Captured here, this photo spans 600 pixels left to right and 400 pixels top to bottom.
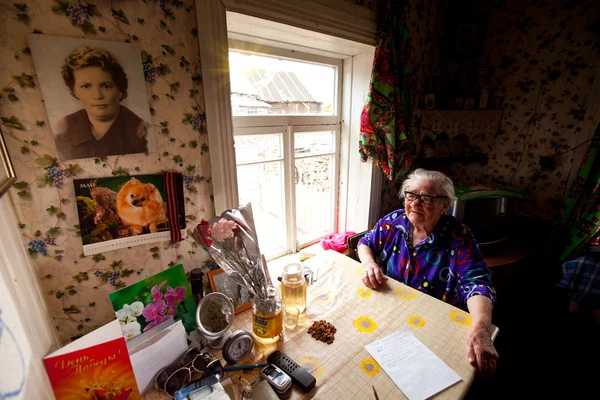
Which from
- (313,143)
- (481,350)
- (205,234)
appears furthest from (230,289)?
(313,143)

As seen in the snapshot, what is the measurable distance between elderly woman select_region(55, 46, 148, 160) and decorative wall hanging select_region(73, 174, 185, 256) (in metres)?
0.11

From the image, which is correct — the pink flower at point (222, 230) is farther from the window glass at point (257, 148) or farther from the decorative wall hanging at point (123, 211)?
the window glass at point (257, 148)

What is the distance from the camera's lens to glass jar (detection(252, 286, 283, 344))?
799 millimetres

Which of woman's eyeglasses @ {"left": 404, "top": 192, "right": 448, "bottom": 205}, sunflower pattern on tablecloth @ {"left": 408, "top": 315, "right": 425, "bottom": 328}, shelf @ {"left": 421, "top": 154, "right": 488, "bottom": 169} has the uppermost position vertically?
shelf @ {"left": 421, "top": 154, "right": 488, "bottom": 169}

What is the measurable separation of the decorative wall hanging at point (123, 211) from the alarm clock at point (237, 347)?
0.48 meters

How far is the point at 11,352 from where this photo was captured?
18.2 inches

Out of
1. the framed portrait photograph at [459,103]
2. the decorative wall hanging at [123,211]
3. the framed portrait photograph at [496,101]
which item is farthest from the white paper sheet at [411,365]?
the framed portrait photograph at [496,101]

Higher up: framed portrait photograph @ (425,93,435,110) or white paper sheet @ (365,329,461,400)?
framed portrait photograph @ (425,93,435,110)

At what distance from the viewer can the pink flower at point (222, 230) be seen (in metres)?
0.83

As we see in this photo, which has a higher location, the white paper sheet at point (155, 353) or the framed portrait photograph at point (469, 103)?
the framed portrait photograph at point (469, 103)

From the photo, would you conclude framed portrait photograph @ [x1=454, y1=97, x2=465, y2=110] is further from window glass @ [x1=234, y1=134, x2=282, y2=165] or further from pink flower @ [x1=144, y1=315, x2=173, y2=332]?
pink flower @ [x1=144, y1=315, x2=173, y2=332]

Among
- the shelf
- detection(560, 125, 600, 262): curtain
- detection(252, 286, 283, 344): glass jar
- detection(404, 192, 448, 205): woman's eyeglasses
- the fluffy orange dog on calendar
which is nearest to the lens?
detection(252, 286, 283, 344): glass jar

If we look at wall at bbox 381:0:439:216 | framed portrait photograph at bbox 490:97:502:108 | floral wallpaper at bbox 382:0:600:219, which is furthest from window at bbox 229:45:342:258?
framed portrait photograph at bbox 490:97:502:108

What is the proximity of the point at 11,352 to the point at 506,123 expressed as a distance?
9.64ft
